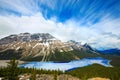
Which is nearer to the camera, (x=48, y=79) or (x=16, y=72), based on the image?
(x=16, y=72)

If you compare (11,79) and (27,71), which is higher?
(27,71)

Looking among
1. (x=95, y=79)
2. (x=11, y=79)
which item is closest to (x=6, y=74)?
(x=11, y=79)

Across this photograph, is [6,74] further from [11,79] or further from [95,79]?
[95,79]

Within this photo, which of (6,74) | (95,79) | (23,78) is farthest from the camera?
(95,79)

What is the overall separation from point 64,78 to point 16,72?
138 metres

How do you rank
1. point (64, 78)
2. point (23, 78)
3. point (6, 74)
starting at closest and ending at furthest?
point (6, 74)
point (23, 78)
point (64, 78)

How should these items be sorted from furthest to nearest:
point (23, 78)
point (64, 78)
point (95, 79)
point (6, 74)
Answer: point (95, 79), point (64, 78), point (23, 78), point (6, 74)

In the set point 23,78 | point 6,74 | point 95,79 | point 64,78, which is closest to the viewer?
point 6,74

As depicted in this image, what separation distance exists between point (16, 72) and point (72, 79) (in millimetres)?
136025

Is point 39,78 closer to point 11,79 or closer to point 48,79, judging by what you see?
point 48,79

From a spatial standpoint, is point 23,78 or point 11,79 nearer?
point 11,79

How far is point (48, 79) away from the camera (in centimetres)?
Result: 15062

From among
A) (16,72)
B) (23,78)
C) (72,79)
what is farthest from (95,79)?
(16,72)

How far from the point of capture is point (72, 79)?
15512 cm
